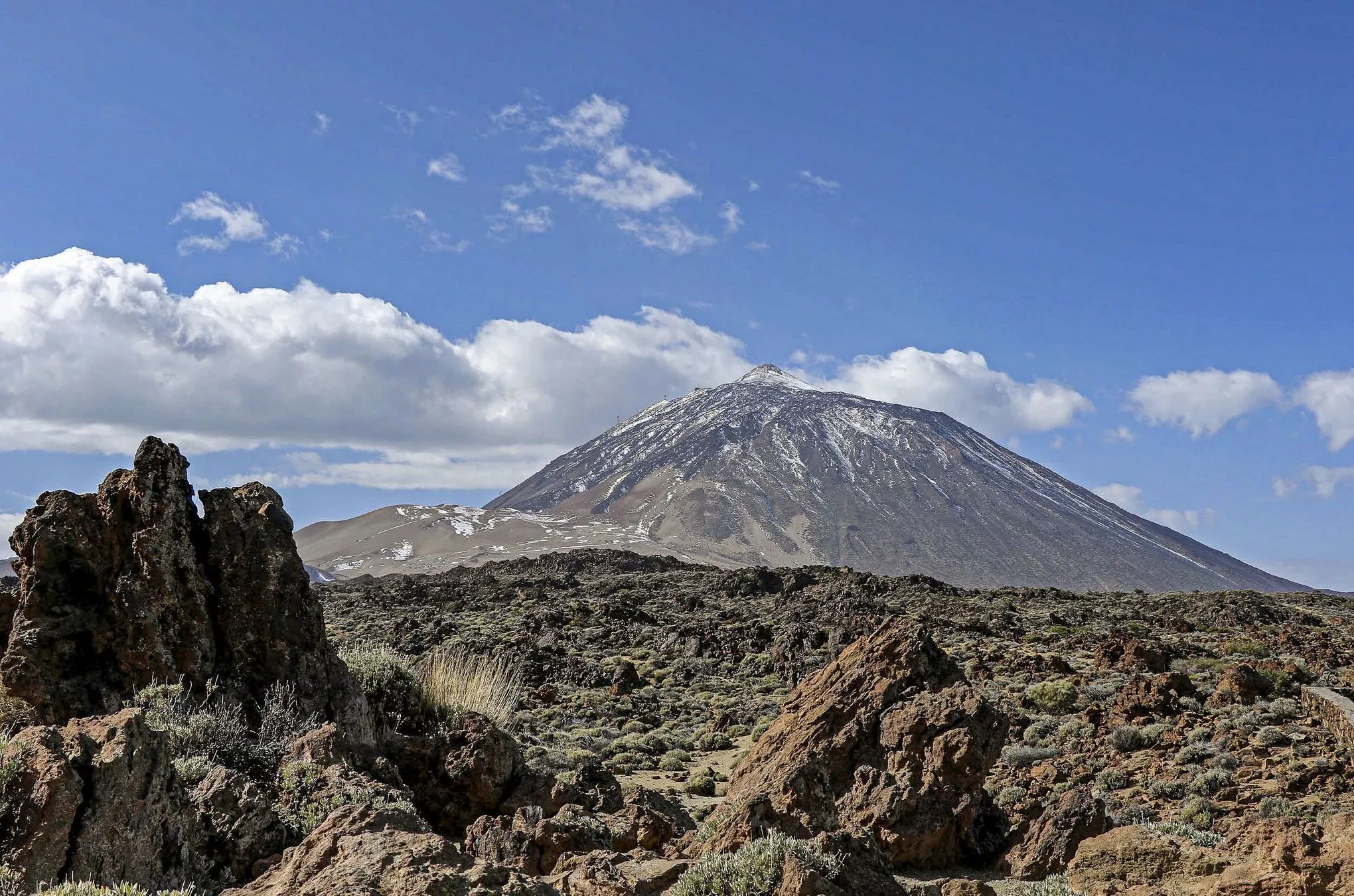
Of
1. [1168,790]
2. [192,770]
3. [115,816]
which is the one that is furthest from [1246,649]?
[115,816]

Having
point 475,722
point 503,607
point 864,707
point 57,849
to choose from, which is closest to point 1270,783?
point 864,707

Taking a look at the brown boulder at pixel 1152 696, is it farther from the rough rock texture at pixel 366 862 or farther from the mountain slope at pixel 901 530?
the mountain slope at pixel 901 530

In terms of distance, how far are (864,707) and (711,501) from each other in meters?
171

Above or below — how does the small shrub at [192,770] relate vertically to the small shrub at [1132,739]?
above

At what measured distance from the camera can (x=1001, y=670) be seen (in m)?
18.9

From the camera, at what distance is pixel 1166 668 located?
18.3 metres

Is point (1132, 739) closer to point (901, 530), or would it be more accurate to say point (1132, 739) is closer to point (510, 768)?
point (510, 768)

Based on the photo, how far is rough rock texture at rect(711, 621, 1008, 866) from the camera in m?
6.82

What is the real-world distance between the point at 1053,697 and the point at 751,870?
12.6 metres

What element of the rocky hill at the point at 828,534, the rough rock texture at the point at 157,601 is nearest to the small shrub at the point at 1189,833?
the rough rock texture at the point at 157,601

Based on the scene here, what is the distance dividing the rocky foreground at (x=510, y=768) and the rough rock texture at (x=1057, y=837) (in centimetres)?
2

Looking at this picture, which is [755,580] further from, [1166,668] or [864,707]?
[864,707]

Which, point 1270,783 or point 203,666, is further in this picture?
point 1270,783

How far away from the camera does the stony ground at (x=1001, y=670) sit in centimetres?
1113
